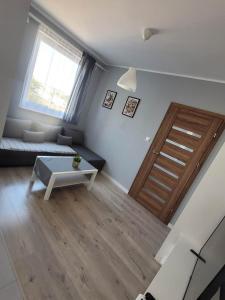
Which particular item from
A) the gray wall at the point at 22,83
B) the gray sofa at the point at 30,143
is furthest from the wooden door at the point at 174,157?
the gray wall at the point at 22,83

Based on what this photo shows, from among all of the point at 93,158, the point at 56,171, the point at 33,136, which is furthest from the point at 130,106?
the point at 56,171

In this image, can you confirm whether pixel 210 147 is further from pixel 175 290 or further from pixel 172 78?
pixel 175 290

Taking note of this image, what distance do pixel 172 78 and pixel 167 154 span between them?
4.57 feet

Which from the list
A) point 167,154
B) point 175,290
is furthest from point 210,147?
point 175,290

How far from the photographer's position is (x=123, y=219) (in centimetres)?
283

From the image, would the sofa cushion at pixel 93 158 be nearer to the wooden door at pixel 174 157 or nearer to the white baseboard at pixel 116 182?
the white baseboard at pixel 116 182

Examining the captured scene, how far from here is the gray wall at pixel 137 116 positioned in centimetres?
292

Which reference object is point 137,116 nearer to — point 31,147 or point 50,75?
point 50,75

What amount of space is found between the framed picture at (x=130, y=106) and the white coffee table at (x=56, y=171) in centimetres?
151

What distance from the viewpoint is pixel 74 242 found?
2033 mm

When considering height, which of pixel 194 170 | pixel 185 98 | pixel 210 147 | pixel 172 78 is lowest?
pixel 194 170

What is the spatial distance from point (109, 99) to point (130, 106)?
66cm

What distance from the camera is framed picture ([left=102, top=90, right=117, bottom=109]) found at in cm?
417

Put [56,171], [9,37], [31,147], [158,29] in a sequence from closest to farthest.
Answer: [9,37], [158,29], [56,171], [31,147]
